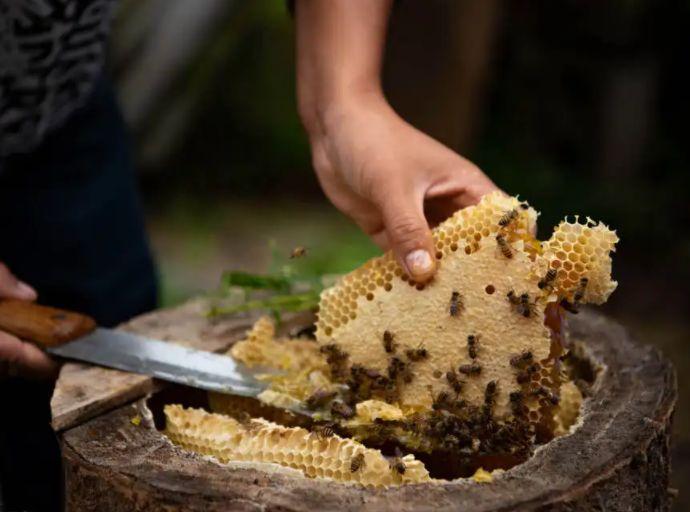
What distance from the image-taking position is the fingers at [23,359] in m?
2.24

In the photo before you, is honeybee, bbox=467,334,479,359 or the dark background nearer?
honeybee, bbox=467,334,479,359

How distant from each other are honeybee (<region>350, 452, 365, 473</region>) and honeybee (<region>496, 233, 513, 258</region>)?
0.51 meters

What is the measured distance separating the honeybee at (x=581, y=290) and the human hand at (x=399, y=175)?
30 cm

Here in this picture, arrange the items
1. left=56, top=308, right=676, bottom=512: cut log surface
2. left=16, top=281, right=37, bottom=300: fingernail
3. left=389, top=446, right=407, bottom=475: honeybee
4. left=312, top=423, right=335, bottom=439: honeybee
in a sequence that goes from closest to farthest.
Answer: left=56, top=308, right=676, bottom=512: cut log surface < left=389, top=446, right=407, bottom=475: honeybee < left=312, top=423, right=335, bottom=439: honeybee < left=16, top=281, right=37, bottom=300: fingernail

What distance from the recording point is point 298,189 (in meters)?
7.48

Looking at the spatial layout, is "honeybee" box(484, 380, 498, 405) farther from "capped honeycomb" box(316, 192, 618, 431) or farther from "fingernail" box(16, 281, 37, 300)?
"fingernail" box(16, 281, 37, 300)

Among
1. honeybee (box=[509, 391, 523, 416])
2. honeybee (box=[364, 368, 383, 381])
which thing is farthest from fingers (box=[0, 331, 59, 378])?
honeybee (box=[509, 391, 523, 416])

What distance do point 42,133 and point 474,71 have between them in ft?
12.1

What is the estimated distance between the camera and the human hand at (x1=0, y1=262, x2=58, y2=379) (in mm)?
2244

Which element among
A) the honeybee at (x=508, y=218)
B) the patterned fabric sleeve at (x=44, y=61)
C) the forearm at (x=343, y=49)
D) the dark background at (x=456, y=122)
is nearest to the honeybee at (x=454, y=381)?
the honeybee at (x=508, y=218)

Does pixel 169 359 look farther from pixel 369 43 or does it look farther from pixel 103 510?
pixel 369 43

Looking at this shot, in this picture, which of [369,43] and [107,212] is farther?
[107,212]

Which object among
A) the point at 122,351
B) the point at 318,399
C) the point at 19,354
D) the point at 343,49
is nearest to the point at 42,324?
the point at 19,354

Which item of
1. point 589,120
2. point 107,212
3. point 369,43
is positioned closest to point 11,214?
point 107,212
